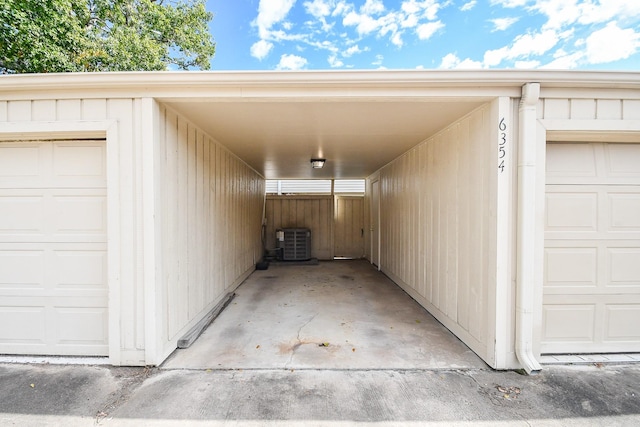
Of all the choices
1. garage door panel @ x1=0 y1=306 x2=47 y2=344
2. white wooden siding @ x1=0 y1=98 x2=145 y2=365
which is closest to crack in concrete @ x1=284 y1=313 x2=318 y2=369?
white wooden siding @ x1=0 y1=98 x2=145 y2=365

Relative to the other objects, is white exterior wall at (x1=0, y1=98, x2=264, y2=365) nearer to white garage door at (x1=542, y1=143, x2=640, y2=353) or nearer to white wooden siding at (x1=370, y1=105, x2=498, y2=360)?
white wooden siding at (x1=370, y1=105, x2=498, y2=360)

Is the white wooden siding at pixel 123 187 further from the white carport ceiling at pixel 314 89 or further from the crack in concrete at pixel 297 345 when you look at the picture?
the crack in concrete at pixel 297 345

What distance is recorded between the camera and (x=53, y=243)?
2234mm

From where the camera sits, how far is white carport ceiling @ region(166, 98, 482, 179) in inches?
91.4

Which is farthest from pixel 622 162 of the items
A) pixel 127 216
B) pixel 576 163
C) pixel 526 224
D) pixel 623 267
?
pixel 127 216

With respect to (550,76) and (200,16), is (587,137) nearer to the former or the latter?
(550,76)

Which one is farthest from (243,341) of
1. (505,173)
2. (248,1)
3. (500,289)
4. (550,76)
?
(248,1)

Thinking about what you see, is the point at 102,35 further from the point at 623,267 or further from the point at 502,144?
the point at 623,267

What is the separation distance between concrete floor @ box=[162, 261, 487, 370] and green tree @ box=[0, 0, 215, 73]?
5694 millimetres

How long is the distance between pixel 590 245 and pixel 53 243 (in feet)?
15.9

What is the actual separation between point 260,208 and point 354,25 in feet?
19.3

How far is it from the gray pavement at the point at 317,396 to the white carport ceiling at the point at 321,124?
7.53 feet

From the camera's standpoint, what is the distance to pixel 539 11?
14.4 ft

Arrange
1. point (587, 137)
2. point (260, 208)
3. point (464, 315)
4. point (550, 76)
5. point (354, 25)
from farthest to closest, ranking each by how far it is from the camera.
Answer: point (354, 25)
point (260, 208)
point (464, 315)
point (587, 137)
point (550, 76)
